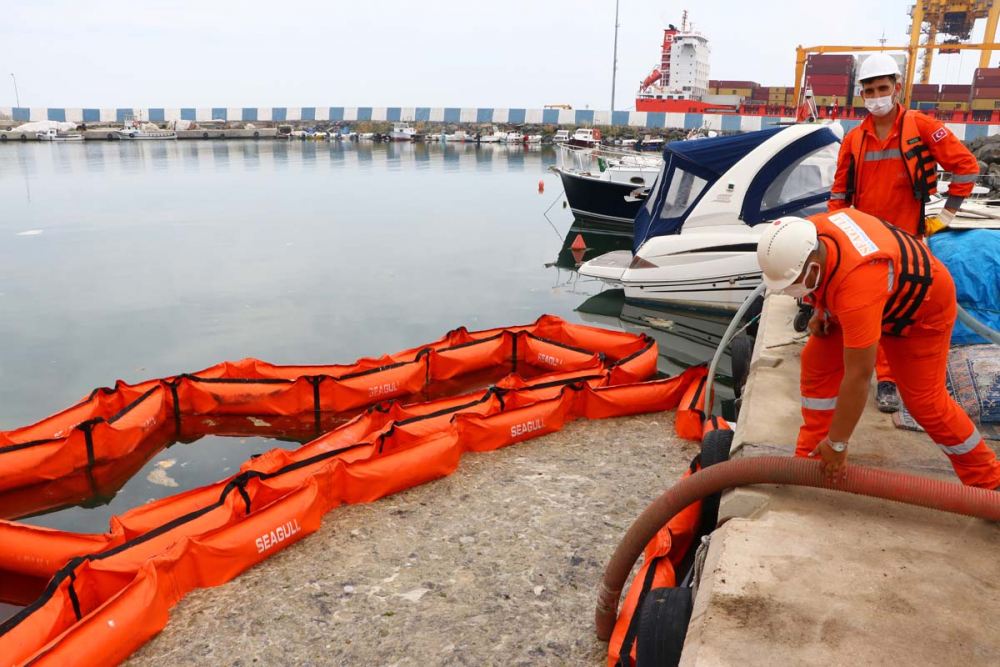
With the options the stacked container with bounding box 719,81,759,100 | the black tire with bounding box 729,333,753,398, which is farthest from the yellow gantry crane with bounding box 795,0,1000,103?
the black tire with bounding box 729,333,753,398

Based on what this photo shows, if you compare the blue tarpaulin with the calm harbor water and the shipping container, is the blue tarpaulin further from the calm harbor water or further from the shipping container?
the shipping container

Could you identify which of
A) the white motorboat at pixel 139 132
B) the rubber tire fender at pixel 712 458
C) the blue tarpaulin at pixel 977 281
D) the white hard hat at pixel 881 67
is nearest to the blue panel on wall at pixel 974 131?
the blue tarpaulin at pixel 977 281

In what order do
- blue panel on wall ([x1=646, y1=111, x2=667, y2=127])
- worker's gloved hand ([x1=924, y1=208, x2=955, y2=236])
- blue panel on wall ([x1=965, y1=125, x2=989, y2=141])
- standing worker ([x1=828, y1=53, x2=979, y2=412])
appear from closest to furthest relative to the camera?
1. standing worker ([x1=828, y1=53, x2=979, y2=412])
2. worker's gloved hand ([x1=924, y1=208, x2=955, y2=236])
3. blue panel on wall ([x1=965, y1=125, x2=989, y2=141])
4. blue panel on wall ([x1=646, y1=111, x2=667, y2=127])

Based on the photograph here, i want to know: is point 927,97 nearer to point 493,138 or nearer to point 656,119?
point 656,119

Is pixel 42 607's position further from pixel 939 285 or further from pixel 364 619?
pixel 939 285

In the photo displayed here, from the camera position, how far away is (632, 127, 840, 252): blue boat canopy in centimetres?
1127

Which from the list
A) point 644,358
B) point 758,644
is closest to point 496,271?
point 644,358

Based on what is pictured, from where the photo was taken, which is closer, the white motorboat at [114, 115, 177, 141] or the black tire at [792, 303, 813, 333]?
the black tire at [792, 303, 813, 333]

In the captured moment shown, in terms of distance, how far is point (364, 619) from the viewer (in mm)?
4316

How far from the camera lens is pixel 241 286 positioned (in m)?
14.2

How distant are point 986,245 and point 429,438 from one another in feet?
14.7

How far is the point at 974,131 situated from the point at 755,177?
34.5m

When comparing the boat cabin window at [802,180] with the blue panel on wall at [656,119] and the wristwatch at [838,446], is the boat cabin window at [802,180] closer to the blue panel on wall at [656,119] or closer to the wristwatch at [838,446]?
the wristwatch at [838,446]

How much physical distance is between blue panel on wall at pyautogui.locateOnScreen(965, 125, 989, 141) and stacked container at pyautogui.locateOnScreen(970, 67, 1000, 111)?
48.4ft
